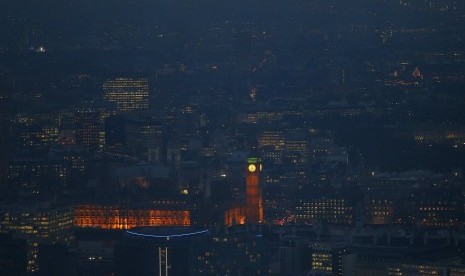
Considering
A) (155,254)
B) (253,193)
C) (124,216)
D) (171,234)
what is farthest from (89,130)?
(155,254)

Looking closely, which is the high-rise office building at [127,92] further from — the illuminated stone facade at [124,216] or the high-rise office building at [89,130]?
the illuminated stone facade at [124,216]

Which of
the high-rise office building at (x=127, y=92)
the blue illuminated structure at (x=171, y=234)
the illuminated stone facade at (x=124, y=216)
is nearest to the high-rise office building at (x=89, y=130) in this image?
the high-rise office building at (x=127, y=92)

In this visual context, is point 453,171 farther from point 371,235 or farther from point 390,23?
point 390,23

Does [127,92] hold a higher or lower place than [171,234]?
higher

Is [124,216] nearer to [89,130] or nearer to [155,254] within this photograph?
[155,254]

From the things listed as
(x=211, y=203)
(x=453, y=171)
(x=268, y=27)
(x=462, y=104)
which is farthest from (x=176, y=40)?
(x=211, y=203)
